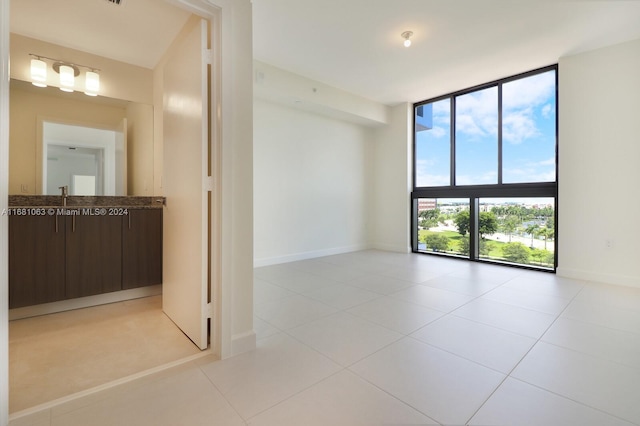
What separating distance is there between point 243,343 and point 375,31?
3.39 metres

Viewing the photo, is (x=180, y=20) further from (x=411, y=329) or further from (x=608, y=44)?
(x=608, y=44)

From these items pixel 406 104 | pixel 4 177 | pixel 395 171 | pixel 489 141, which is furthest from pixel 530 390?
pixel 406 104

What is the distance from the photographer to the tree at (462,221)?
4936 mm

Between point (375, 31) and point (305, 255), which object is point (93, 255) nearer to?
point (305, 255)

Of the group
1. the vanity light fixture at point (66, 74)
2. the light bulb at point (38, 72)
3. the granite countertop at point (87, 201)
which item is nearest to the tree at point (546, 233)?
the granite countertop at point (87, 201)

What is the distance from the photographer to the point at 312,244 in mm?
5129

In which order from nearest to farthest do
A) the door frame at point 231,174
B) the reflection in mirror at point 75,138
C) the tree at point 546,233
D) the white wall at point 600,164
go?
the door frame at point 231,174
the reflection in mirror at point 75,138
the white wall at point 600,164
the tree at point 546,233

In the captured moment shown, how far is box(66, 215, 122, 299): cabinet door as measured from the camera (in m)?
2.62

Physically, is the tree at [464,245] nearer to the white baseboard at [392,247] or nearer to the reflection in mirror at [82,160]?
the white baseboard at [392,247]

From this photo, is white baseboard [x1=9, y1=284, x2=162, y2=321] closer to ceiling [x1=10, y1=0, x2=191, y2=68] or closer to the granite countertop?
the granite countertop

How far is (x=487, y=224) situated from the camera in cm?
470

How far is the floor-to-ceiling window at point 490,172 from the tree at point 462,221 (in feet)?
0.05

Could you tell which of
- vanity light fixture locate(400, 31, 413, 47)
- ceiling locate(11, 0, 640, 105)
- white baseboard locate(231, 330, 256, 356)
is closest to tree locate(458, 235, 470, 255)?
ceiling locate(11, 0, 640, 105)

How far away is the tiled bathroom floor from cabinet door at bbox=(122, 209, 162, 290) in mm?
377
